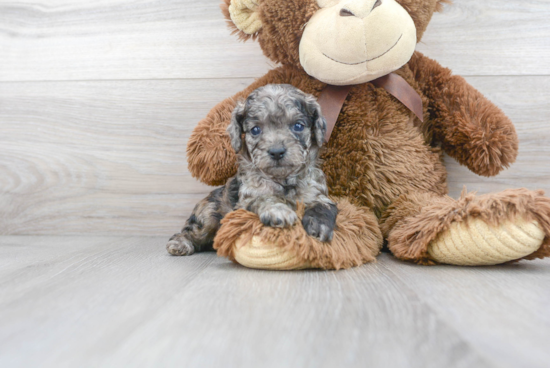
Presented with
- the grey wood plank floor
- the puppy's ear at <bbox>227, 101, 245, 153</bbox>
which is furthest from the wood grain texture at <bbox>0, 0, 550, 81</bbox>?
the grey wood plank floor

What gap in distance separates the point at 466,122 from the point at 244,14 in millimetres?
984

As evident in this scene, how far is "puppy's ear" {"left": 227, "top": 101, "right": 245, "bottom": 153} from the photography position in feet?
5.13

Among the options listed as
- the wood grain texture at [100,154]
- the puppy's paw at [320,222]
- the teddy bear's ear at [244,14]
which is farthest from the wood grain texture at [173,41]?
the puppy's paw at [320,222]

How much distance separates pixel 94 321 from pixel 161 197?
1.29 meters

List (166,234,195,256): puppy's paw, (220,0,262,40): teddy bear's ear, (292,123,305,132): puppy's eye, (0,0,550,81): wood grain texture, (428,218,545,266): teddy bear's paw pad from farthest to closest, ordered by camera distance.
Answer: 1. (0,0,550,81): wood grain texture
2. (166,234,195,256): puppy's paw
3. (220,0,262,40): teddy bear's ear
4. (292,123,305,132): puppy's eye
5. (428,218,545,266): teddy bear's paw pad

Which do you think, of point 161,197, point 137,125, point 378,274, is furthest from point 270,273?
point 137,125

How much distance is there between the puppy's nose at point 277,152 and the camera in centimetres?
138

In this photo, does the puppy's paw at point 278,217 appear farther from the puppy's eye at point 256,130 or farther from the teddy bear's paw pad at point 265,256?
the puppy's eye at point 256,130

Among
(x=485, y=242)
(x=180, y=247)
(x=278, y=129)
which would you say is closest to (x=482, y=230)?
(x=485, y=242)

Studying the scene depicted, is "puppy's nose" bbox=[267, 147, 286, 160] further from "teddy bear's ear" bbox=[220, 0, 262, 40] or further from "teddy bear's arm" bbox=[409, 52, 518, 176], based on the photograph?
"teddy bear's arm" bbox=[409, 52, 518, 176]

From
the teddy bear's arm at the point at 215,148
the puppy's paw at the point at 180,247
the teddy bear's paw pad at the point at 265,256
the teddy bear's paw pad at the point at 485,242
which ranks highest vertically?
the teddy bear's arm at the point at 215,148

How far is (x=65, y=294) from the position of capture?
1162mm

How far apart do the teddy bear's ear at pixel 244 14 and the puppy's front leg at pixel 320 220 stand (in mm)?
748

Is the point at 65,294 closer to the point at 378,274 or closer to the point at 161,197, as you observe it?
the point at 378,274
